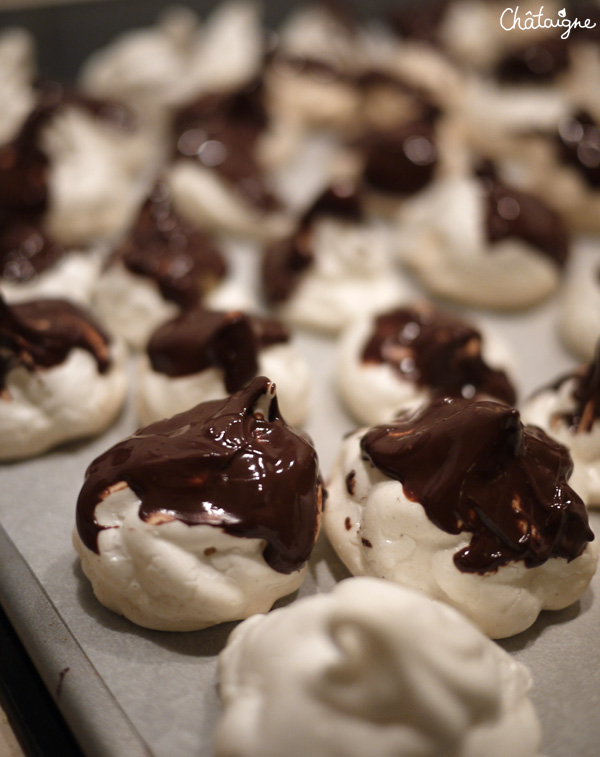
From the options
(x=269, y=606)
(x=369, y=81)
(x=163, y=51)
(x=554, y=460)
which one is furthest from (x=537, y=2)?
(x=269, y=606)

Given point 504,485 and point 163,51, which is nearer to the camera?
point 504,485

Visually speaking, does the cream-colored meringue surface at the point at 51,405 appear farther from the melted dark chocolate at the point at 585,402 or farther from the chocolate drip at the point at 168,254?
the melted dark chocolate at the point at 585,402

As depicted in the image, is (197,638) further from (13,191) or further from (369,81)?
(369,81)

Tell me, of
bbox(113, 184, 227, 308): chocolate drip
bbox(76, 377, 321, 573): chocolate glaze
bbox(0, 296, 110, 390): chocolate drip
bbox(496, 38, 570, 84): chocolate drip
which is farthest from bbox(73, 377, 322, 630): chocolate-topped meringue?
bbox(496, 38, 570, 84): chocolate drip

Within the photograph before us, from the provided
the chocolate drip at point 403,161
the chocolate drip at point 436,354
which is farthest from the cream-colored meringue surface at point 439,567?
the chocolate drip at point 403,161

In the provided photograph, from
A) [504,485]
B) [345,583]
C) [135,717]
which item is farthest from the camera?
[504,485]

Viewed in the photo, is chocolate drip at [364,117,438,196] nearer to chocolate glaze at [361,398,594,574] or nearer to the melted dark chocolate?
the melted dark chocolate

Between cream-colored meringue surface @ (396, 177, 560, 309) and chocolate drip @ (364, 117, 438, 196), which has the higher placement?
chocolate drip @ (364, 117, 438, 196)

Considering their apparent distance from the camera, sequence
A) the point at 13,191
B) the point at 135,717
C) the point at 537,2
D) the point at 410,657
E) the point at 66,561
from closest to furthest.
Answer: the point at 410,657 < the point at 135,717 < the point at 66,561 < the point at 13,191 < the point at 537,2
